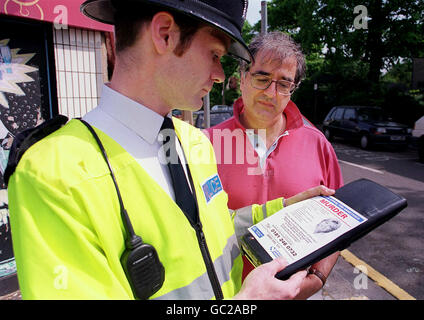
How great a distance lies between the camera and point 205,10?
0.98 meters

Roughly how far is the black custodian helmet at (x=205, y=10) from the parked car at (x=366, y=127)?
1117 cm

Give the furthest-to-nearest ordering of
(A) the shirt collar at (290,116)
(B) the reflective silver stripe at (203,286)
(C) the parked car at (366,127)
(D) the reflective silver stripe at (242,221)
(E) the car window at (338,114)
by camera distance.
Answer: (E) the car window at (338,114), (C) the parked car at (366,127), (A) the shirt collar at (290,116), (D) the reflective silver stripe at (242,221), (B) the reflective silver stripe at (203,286)

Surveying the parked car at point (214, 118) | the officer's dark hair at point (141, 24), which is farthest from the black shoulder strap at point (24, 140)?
the parked car at point (214, 118)

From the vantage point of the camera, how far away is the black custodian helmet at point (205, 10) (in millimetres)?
938

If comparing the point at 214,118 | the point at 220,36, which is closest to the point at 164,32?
the point at 220,36

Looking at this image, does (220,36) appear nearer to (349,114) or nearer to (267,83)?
(267,83)

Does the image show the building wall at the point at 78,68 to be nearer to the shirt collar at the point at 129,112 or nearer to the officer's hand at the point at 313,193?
the shirt collar at the point at 129,112

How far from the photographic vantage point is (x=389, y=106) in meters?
14.7

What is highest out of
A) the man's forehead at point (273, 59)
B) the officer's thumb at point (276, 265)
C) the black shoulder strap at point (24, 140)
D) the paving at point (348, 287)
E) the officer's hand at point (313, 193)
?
the man's forehead at point (273, 59)

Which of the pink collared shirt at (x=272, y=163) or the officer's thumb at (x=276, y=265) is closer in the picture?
the officer's thumb at (x=276, y=265)

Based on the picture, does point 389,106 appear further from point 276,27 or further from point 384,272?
point 384,272

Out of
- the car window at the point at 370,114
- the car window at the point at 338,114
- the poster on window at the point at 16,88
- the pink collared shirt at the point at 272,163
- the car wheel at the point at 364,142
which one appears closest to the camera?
the pink collared shirt at the point at 272,163
